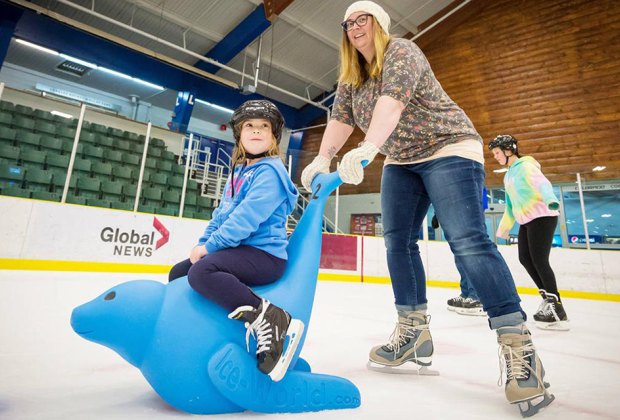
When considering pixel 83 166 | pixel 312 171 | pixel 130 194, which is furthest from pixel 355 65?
pixel 83 166

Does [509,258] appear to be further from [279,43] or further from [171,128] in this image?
[279,43]

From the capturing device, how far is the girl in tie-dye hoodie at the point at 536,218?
1.94 m

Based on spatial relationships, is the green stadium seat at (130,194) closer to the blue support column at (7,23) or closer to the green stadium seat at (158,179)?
the green stadium seat at (158,179)

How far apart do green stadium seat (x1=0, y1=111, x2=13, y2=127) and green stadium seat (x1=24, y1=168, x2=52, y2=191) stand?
868 millimetres

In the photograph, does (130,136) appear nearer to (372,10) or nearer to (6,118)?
(6,118)

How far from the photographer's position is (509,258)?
477cm

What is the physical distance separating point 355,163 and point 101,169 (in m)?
6.18

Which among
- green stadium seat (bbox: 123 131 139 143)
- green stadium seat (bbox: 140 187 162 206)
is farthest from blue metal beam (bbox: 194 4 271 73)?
green stadium seat (bbox: 140 187 162 206)

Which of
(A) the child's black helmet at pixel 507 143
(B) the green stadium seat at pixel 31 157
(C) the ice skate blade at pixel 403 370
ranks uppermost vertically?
(B) the green stadium seat at pixel 31 157

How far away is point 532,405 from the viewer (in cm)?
74

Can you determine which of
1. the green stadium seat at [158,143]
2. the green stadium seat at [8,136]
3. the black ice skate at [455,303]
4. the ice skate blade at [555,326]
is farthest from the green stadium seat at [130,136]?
the ice skate blade at [555,326]

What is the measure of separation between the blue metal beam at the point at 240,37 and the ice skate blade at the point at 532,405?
312 inches

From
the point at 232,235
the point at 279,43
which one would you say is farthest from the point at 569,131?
the point at 232,235

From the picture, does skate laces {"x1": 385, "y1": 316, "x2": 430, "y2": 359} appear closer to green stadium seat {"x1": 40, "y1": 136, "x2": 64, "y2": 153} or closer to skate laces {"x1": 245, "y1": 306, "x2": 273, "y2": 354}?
skate laces {"x1": 245, "y1": 306, "x2": 273, "y2": 354}
